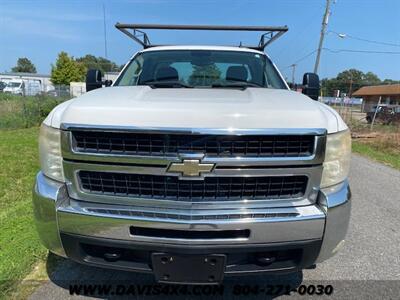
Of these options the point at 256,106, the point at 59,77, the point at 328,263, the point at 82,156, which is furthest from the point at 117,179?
the point at 59,77

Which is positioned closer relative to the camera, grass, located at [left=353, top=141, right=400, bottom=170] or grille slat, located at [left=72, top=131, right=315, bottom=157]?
grille slat, located at [left=72, top=131, right=315, bottom=157]

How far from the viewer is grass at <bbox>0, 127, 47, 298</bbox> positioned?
3.31 metres

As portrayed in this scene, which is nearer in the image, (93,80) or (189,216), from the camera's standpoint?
(189,216)

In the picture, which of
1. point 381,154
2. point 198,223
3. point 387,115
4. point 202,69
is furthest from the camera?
point 387,115

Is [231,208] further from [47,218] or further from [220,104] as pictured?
[47,218]

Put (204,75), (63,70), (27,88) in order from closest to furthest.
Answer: (204,75)
(27,88)
(63,70)

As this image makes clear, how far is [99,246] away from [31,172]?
4.94 m

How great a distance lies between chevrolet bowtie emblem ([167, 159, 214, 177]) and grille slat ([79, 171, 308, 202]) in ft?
0.19

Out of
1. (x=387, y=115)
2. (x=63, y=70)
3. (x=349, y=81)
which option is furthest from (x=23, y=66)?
(x=387, y=115)

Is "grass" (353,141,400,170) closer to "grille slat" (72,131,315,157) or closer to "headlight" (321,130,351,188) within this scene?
"headlight" (321,130,351,188)

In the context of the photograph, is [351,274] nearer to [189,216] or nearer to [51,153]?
[189,216]

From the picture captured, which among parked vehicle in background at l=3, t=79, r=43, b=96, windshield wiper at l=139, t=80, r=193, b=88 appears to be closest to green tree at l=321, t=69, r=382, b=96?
parked vehicle in background at l=3, t=79, r=43, b=96

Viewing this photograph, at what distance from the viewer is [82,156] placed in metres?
2.38

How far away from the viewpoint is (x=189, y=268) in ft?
7.72
